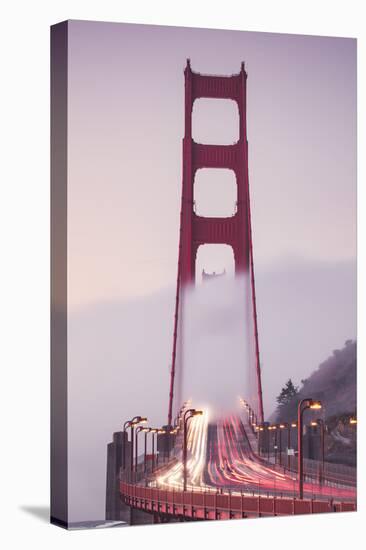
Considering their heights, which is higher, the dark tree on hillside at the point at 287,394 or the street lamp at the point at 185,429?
the dark tree on hillside at the point at 287,394

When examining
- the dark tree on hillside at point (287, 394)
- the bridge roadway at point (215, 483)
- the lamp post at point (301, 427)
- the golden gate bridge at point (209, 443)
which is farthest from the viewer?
the dark tree on hillside at point (287, 394)

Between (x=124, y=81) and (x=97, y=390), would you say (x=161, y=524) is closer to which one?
(x=97, y=390)

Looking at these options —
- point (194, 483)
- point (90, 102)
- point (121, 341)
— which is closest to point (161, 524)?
point (194, 483)

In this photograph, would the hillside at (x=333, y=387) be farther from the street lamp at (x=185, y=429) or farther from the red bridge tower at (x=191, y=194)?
the street lamp at (x=185, y=429)

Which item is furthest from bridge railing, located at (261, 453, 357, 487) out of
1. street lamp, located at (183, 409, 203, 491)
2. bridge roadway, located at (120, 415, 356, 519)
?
street lamp, located at (183, 409, 203, 491)

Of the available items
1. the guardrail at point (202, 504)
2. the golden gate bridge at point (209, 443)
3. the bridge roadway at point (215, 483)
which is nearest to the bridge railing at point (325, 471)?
the golden gate bridge at point (209, 443)

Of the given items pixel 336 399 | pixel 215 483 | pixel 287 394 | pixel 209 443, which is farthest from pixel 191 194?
pixel 215 483

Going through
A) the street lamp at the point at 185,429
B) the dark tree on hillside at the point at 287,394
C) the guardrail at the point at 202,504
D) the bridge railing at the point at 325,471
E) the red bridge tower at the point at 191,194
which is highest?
the red bridge tower at the point at 191,194
